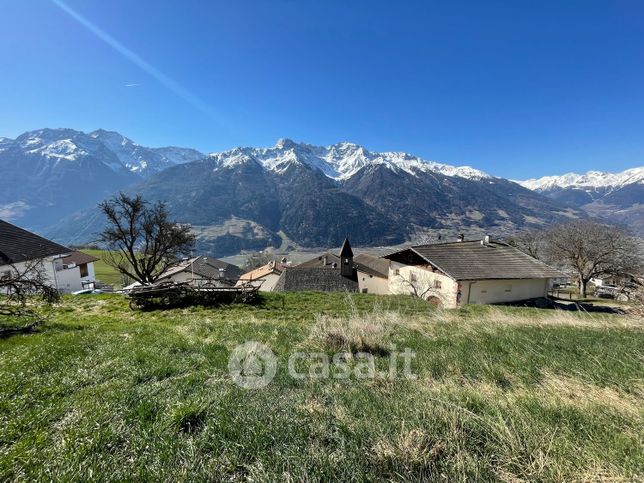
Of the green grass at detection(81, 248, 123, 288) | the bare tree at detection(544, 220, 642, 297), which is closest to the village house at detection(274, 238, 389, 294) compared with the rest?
the bare tree at detection(544, 220, 642, 297)

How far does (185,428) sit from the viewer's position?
3398 mm

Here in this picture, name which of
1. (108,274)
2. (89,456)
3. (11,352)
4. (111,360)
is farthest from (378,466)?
(108,274)

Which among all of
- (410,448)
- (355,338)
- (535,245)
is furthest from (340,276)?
(535,245)

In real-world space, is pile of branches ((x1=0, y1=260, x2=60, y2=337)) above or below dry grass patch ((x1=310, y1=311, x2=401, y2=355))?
above

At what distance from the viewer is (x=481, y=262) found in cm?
3053

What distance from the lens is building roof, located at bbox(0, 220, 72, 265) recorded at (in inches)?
850

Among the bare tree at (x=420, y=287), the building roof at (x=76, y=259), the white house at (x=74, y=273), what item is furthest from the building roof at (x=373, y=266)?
the building roof at (x=76, y=259)

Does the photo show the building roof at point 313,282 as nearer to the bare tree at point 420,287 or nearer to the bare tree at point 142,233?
the bare tree at point 420,287

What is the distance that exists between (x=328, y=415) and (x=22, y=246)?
30819mm

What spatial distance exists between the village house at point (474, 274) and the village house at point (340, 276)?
8837 millimetres

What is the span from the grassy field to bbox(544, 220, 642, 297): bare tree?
51.8m

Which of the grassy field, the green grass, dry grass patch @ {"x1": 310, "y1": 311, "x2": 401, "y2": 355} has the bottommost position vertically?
the green grass

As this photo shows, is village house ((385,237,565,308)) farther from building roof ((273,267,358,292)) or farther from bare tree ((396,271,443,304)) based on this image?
building roof ((273,267,358,292))

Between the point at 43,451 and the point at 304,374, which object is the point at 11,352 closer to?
the point at 43,451
